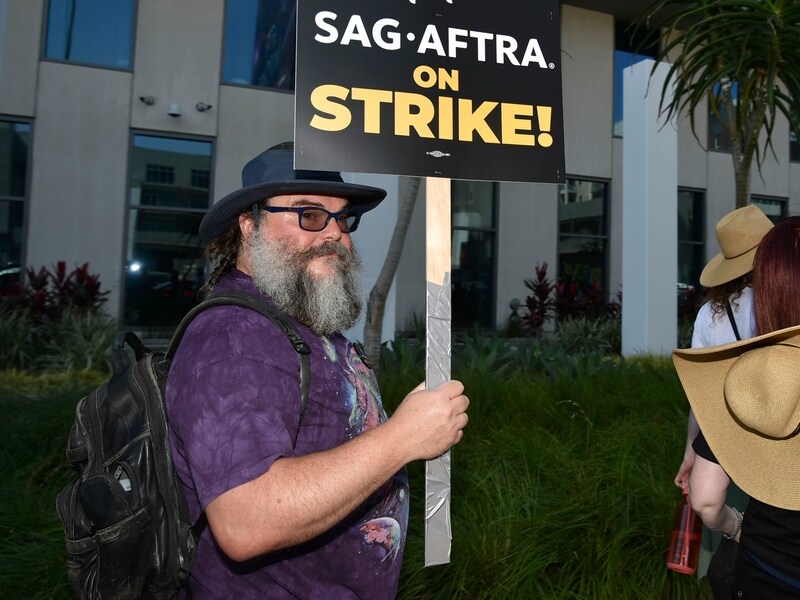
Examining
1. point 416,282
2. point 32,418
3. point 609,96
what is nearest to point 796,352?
point 32,418

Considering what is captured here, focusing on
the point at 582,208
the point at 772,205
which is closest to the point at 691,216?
Answer: the point at 772,205

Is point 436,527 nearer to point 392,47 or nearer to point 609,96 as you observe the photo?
point 392,47

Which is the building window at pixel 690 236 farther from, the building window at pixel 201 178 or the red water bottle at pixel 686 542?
the red water bottle at pixel 686 542

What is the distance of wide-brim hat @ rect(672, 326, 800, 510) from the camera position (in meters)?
1.53

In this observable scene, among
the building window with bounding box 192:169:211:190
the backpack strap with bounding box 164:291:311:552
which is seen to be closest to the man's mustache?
the backpack strap with bounding box 164:291:311:552

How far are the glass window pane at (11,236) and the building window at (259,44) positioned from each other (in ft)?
12.3

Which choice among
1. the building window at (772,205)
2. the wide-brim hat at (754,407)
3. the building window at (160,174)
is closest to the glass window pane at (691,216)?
the building window at (772,205)

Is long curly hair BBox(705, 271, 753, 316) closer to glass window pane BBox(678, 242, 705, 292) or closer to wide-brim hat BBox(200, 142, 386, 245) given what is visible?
wide-brim hat BBox(200, 142, 386, 245)

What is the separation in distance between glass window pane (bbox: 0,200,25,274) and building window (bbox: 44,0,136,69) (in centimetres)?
232

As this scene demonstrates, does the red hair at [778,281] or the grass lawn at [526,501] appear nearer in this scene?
the red hair at [778,281]

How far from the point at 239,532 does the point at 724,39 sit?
5636 millimetres

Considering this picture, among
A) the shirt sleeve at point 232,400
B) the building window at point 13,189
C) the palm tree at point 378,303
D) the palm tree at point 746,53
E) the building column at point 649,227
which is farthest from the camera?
the building window at point 13,189

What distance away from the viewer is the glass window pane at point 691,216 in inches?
584

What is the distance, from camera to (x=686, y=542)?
2445 mm
